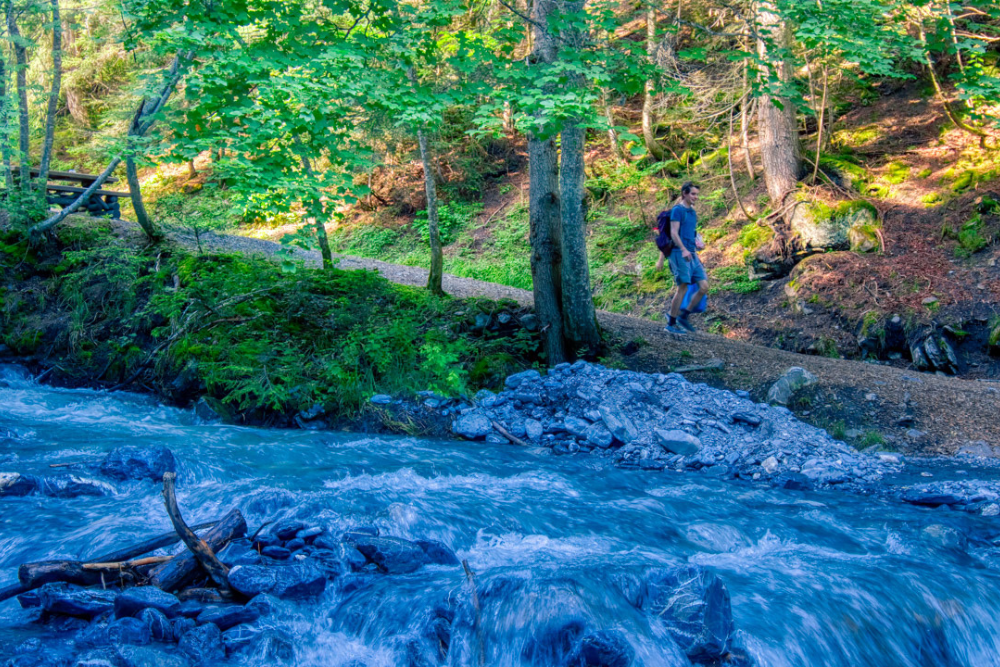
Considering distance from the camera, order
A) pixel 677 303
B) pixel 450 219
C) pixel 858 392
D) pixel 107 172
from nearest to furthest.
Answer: pixel 858 392, pixel 677 303, pixel 107 172, pixel 450 219

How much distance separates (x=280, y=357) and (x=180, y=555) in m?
4.91

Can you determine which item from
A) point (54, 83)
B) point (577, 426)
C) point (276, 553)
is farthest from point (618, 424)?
point (54, 83)

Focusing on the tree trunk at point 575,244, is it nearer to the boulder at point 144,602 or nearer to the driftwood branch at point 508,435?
the driftwood branch at point 508,435

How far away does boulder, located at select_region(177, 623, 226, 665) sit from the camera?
3417 mm

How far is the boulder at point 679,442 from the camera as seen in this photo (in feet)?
23.7

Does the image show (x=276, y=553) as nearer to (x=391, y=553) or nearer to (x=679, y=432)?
(x=391, y=553)

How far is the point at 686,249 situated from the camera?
9.27 metres

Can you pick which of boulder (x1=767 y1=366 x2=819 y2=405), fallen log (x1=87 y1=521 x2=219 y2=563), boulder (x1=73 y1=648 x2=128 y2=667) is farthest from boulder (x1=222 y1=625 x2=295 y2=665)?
boulder (x1=767 y1=366 x2=819 y2=405)

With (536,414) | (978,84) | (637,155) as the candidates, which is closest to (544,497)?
(536,414)

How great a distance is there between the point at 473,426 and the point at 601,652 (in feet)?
14.9

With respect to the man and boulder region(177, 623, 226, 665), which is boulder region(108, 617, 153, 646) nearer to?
boulder region(177, 623, 226, 665)

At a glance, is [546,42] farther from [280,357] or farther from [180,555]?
[180,555]

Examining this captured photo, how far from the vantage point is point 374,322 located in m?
9.70

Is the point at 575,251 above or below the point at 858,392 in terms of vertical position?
above
